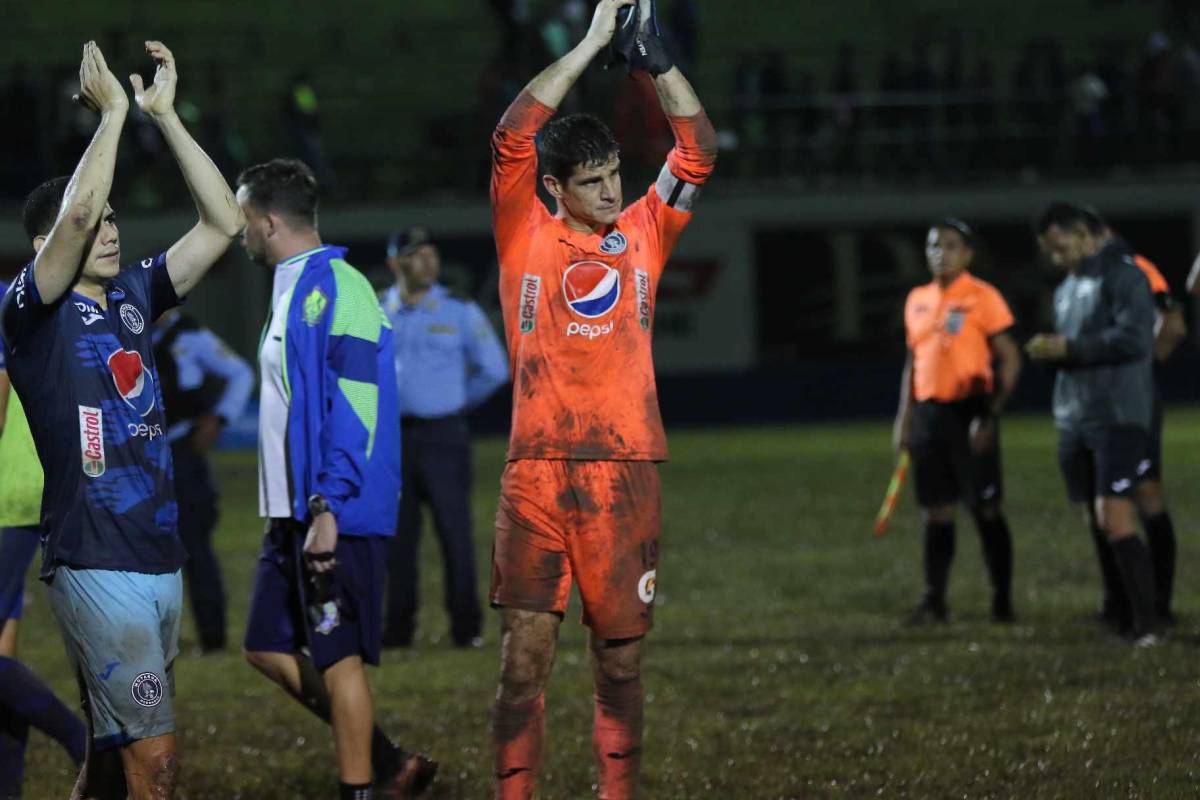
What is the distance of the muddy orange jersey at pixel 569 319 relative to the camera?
515 cm

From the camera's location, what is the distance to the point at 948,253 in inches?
381

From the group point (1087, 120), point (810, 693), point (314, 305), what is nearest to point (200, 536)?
point (810, 693)

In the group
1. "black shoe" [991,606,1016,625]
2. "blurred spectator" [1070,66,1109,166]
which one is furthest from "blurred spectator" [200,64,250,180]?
"black shoe" [991,606,1016,625]

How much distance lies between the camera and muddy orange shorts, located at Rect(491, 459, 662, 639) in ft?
16.8

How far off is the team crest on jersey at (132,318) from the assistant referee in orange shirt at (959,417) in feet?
18.6

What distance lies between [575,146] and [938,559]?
5110 mm

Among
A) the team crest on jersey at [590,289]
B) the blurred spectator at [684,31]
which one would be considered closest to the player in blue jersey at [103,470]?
the team crest on jersey at [590,289]

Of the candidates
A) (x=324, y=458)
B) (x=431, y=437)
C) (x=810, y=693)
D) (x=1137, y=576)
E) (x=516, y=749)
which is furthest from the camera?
(x=431, y=437)

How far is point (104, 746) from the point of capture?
15.8 ft

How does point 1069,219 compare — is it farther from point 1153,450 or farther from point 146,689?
point 146,689

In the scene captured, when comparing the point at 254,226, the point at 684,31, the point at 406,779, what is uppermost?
the point at 684,31

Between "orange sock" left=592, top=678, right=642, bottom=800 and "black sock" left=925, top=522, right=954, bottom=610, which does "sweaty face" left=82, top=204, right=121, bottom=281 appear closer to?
"orange sock" left=592, top=678, right=642, bottom=800

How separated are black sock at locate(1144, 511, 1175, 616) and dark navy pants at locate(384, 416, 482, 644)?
3606mm

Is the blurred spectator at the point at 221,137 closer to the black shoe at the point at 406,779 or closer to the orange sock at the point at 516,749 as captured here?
the black shoe at the point at 406,779
